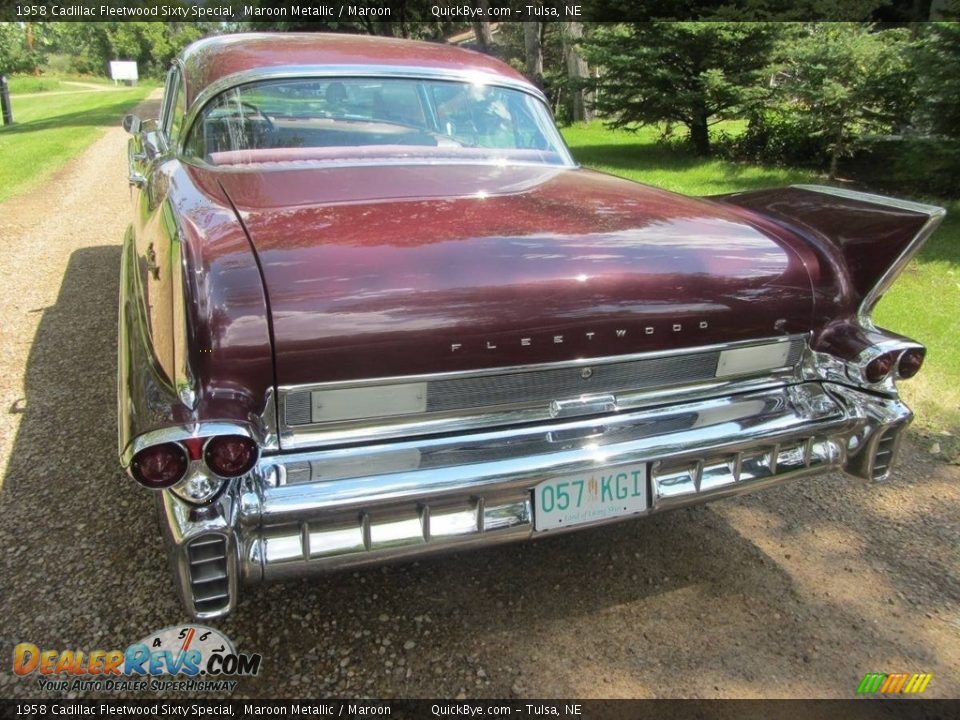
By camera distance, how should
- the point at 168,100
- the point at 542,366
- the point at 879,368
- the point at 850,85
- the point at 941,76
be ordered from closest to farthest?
the point at 542,366, the point at 879,368, the point at 168,100, the point at 941,76, the point at 850,85

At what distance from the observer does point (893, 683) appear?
213 centimetres

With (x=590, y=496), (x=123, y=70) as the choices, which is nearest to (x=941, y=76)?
(x=590, y=496)

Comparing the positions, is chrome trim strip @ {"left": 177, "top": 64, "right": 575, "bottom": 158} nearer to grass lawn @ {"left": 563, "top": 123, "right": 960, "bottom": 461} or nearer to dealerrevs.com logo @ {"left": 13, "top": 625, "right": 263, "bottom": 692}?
dealerrevs.com logo @ {"left": 13, "top": 625, "right": 263, "bottom": 692}

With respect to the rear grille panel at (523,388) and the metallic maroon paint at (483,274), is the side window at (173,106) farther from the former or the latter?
the rear grille panel at (523,388)

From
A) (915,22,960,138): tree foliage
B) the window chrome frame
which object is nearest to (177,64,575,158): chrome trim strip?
the window chrome frame

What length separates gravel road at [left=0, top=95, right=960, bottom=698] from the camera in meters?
2.12

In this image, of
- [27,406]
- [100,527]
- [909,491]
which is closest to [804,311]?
[909,491]

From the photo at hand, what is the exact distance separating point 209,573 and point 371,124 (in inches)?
78.3

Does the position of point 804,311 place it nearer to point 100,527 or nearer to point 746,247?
point 746,247

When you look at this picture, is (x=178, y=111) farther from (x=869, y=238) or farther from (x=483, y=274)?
(x=869, y=238)

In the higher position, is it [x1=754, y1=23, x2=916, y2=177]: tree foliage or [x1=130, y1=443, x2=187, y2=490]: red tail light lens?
[x1=754, y1=23, x2=916, y2=177]: tree foliage

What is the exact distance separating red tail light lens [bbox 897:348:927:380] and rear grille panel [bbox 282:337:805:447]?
501mm

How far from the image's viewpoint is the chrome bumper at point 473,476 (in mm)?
1757

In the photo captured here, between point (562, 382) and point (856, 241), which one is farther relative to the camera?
point (856, 241)
